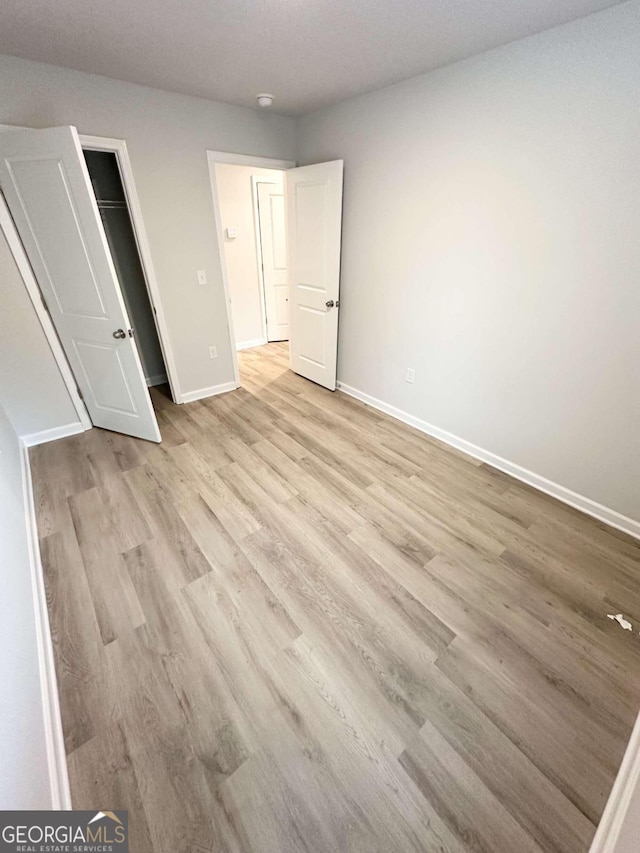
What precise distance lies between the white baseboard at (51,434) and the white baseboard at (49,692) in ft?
3.71

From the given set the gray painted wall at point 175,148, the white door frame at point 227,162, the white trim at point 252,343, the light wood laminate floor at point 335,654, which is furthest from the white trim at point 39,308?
the white trim at point 252,343

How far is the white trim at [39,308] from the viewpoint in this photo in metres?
2.24

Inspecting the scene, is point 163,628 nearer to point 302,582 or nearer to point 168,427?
point 302,582

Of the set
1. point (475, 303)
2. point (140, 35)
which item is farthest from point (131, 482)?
point (475, 303)

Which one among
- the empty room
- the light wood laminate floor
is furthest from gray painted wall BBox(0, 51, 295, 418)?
the light wood laminate floor

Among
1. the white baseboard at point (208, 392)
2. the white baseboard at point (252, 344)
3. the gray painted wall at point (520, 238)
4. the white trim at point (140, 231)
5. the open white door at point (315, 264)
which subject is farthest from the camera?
the white baseboard at point (252, 344)

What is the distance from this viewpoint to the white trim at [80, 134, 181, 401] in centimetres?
236

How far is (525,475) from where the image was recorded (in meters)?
2.38

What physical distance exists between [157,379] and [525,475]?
367 cm

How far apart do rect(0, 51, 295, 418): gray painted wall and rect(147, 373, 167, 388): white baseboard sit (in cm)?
62

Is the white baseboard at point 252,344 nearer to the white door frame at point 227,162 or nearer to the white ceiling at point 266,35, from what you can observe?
the white door frame at point 227,162

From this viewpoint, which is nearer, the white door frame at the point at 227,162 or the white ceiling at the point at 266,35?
the white ceiling at the point at 266,35

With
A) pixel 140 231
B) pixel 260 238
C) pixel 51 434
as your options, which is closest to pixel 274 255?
pixel 260 238

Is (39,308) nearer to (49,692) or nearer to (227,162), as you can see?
(227,162)
